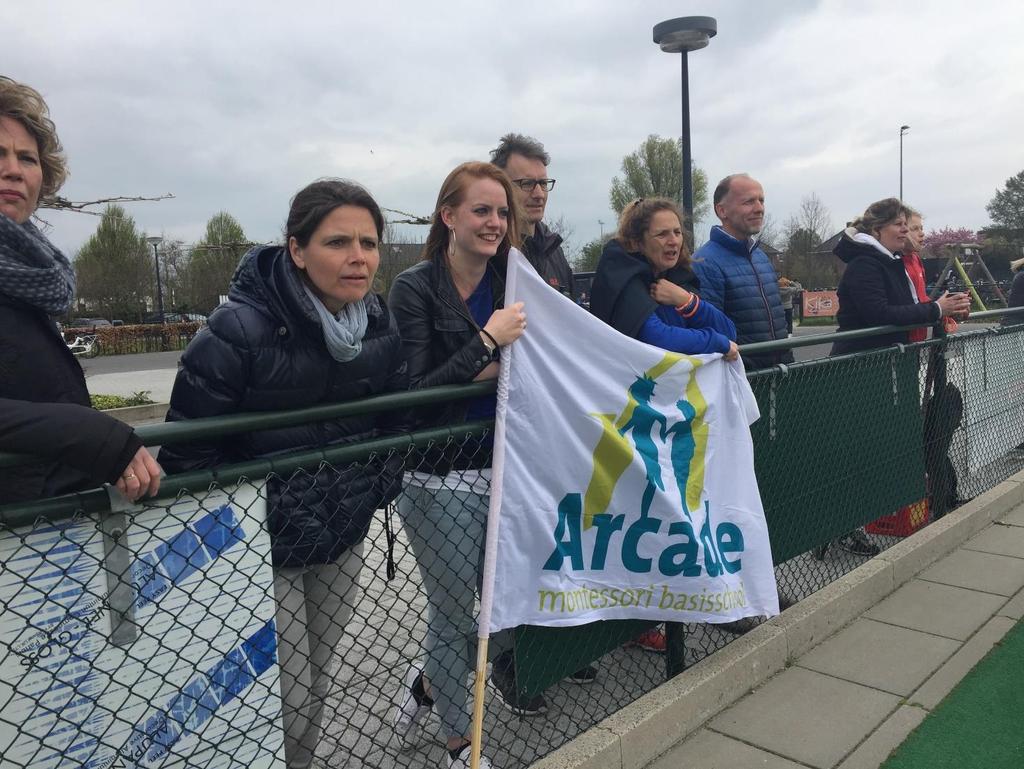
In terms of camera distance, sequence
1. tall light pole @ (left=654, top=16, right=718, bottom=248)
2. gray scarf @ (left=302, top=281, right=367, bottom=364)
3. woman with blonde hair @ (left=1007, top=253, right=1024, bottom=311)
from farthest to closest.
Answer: tall light pole @ (left=654, top=16, right=718, bottom=248)
woman with blonde hair @ (left=1007, top=253, right=1024, bottom=311)
gray scarf @ (left=302, top=281, right=367, bottom=364)

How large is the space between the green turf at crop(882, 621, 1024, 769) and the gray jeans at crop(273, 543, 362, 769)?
1.92 metres

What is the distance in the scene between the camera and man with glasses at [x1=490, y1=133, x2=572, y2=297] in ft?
11.9

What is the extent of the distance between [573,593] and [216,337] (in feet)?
4.87

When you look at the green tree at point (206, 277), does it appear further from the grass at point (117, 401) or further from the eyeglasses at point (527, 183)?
the eyeglasses at point (527, 183)

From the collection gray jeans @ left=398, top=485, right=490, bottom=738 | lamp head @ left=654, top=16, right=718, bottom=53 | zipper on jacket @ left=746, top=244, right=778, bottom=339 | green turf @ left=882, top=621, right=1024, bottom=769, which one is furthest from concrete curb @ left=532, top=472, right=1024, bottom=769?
lamp head @ left=654, top=16, right=718, bottom=53

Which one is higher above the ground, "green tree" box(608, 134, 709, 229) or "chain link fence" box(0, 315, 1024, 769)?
"green tree" box(608, 134, 709, 229)

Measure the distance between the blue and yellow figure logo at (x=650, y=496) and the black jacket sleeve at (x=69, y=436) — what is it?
150cm

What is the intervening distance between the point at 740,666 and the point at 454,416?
1.63 meters

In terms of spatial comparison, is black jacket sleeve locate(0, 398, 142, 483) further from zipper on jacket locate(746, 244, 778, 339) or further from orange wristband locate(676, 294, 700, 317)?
zipper on jacket locate(746, 244, 778, 339)

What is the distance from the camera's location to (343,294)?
2273mm

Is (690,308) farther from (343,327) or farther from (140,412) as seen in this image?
(140,412)

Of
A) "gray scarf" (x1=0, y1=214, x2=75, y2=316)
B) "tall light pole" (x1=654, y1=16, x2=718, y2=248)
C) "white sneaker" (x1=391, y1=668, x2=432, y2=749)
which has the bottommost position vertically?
"white sneaker" (x1=391, y1=668, x2=432, y2=749)

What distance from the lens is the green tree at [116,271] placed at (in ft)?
148

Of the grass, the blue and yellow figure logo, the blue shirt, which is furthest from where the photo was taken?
the grass
